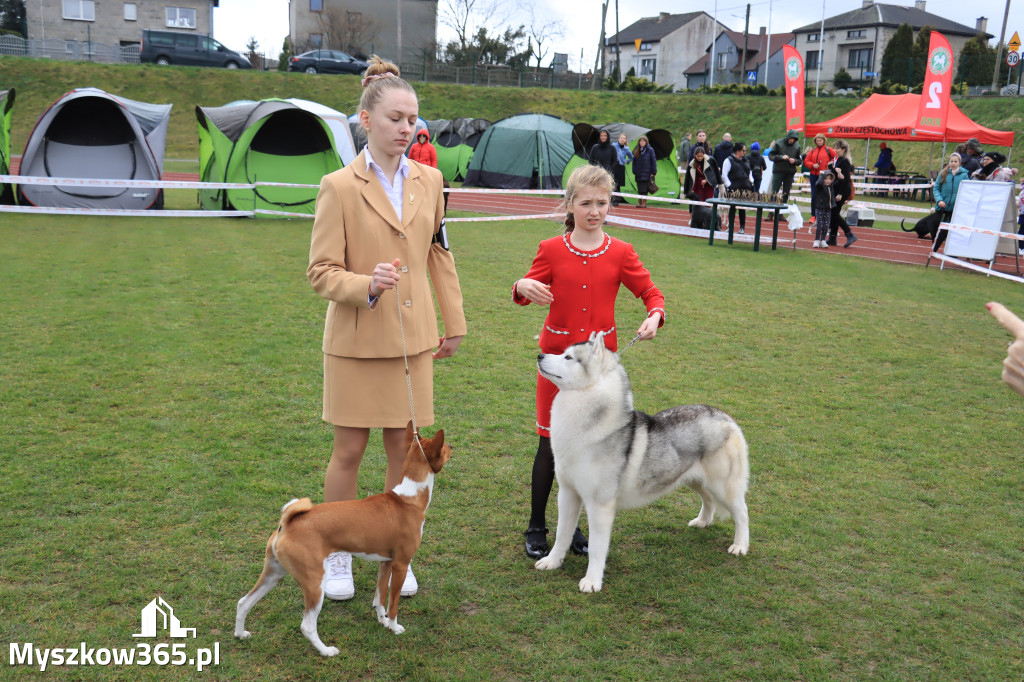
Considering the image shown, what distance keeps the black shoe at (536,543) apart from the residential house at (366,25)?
53.9m

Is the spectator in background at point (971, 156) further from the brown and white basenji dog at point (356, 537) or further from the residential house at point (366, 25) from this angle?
the residential house at point (366, 25)

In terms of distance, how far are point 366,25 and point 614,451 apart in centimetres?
5728

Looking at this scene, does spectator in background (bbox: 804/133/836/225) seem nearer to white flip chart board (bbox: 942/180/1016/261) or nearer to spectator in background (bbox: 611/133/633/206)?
white flip chart board (bbox: 942/180/1016/261)

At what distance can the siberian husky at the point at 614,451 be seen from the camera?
3.24 metres

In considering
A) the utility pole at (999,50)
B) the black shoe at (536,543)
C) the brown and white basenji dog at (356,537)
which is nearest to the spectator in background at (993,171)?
the black shoe at (536,543)

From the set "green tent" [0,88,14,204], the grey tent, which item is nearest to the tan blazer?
the grey tent

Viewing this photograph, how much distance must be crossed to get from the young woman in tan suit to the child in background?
12750 millimetres

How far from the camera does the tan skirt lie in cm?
299

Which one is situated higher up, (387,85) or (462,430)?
(387,85)

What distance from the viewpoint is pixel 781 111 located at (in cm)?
3856

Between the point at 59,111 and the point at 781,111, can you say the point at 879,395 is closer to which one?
the point at 59,111

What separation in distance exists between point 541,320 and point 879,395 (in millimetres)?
3584

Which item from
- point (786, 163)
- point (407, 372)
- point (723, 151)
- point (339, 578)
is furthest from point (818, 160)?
point (339, 578)

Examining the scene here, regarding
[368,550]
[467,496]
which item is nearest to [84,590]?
[368,550]
